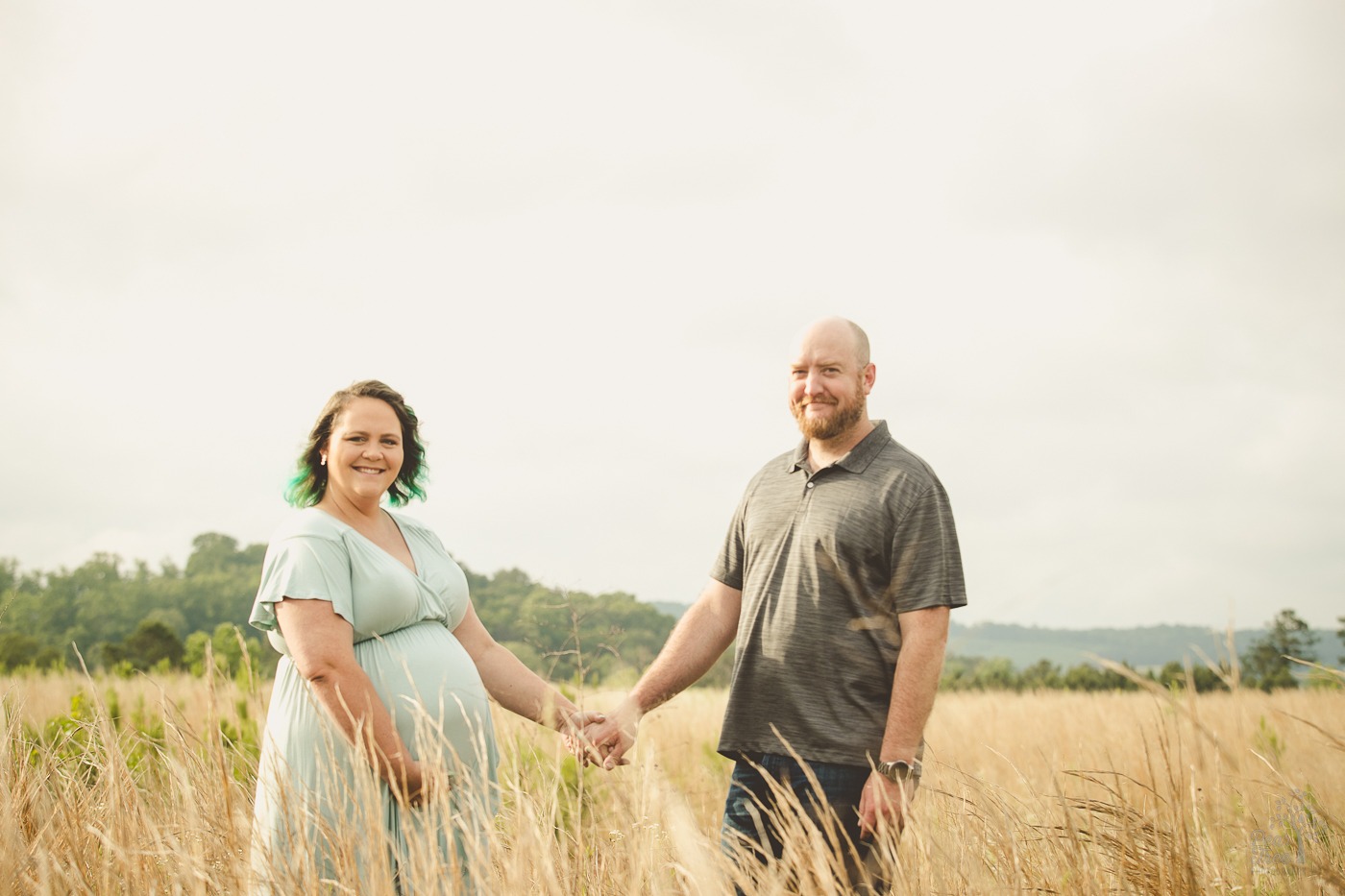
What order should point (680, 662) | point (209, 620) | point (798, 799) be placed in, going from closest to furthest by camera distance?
1. point (798, 799)
2. point (680, 662)
3. point (209, 620)

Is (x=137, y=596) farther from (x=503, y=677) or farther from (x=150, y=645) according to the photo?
(x=503, y=677)

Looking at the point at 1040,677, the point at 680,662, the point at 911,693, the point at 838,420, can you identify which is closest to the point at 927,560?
the point at 911,693

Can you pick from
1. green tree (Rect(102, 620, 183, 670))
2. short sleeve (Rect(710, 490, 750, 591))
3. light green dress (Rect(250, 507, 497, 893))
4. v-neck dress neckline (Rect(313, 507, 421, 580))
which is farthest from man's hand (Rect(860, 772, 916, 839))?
green tree (Rect(102, 620, 183, 670))

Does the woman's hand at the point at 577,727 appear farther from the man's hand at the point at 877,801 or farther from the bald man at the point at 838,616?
the man's hand at the point at 877,801

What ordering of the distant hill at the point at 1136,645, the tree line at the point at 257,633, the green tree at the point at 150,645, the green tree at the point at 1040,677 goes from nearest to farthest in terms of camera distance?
the distant hill at the point at 1136,645
the tree line at the point at 257,633
the green tree at the point at 1040,677
the green tree at the point at 150,645

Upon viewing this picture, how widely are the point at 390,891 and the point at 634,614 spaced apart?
79.4 inches

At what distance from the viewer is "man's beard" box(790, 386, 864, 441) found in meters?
3.60

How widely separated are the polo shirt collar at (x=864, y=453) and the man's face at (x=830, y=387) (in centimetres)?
8

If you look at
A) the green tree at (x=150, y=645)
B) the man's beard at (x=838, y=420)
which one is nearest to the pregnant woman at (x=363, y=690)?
the man's beard at (x=838, y=420)

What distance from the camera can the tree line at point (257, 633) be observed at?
10.2 ft

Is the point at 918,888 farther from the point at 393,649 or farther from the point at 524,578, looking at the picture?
the point at 524,578

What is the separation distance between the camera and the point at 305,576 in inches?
107

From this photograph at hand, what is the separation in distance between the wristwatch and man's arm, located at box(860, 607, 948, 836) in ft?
0.05

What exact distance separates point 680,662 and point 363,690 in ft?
4.89
